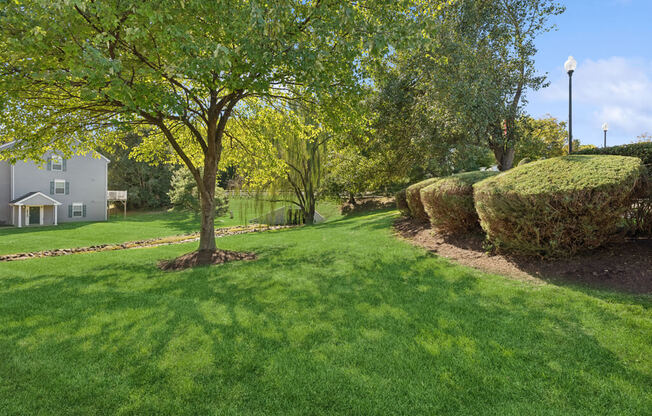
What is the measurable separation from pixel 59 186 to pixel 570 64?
35.5 m

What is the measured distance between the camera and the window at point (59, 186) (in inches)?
1058

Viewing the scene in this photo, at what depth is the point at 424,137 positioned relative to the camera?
36.7 feet

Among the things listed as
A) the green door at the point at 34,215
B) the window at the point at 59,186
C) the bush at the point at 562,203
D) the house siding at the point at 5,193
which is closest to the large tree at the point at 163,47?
the bush at the point at 562,203

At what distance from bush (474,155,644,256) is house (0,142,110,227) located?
25076mm

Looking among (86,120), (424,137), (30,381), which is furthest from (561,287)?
(86,120)

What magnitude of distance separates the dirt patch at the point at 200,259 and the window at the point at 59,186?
26594mm

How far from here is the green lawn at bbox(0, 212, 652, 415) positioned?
97.5 inches

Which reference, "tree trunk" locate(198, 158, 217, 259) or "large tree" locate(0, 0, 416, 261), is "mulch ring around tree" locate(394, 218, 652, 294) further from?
"tree trunk" locate(198, 158, 217, 259)

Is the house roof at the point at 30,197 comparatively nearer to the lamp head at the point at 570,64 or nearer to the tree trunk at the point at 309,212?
the tree trunk at the point at 309,212

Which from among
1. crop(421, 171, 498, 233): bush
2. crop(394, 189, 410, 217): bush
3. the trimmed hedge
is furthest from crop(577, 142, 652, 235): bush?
crop(394, 189, 410, 217): bush

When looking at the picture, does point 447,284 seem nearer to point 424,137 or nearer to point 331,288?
point 331,288

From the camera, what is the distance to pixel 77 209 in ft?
92.6

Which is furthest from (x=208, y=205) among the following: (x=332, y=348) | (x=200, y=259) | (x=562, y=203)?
(x=562, y=203)

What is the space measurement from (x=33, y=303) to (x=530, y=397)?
6.65m
